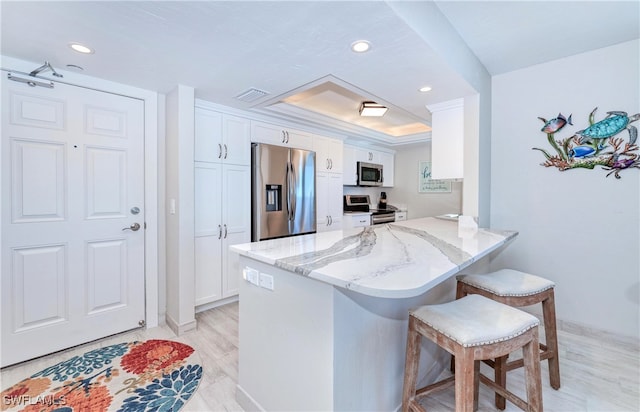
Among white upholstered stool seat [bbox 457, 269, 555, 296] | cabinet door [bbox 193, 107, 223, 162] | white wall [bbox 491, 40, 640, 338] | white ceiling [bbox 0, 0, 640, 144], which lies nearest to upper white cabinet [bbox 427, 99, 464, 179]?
white ceiling [bbox 0, 0, 640, 144]

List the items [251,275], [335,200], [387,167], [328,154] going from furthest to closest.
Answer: [387,167] < [335,200] < [328,154] < [251,275]

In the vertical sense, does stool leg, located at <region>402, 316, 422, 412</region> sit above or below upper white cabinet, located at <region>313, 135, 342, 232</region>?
below

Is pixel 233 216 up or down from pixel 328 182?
down

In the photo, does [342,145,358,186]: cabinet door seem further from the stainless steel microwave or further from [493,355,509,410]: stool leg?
[493,355,509,410]: stool leg

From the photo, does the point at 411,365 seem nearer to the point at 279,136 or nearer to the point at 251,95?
the point at 251,95

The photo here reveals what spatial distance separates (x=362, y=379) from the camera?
1.23m

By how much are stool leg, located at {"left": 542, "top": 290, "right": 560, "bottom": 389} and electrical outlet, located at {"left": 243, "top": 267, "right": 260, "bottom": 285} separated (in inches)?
67.1

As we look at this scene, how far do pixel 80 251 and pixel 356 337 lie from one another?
2310mm

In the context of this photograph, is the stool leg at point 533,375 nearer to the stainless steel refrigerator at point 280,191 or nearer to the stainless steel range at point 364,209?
the stainless steel refrigerator at point 280,191

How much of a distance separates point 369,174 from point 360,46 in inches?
131

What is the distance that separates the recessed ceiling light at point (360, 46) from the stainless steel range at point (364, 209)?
10.6 ft

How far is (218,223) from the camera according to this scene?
2.88 m

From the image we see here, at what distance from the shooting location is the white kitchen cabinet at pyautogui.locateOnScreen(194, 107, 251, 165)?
8.91 ft

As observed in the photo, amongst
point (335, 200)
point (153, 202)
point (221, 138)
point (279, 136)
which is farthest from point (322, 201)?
point (153, 202)
